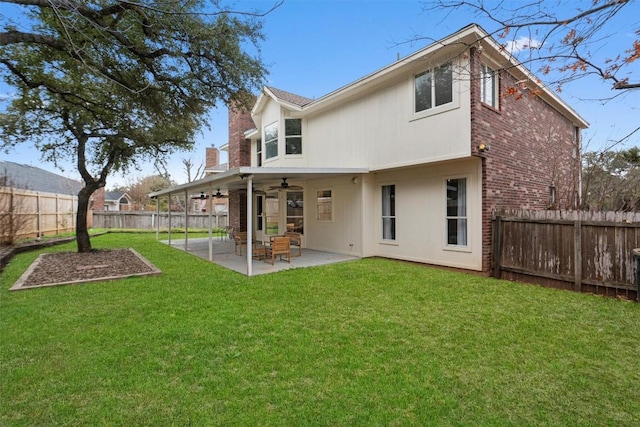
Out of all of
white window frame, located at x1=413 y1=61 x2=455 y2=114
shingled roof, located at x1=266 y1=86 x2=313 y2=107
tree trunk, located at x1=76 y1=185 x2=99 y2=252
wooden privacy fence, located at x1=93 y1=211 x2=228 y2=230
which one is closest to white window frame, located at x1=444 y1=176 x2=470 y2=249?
white window frame, located at x1=413 y1=61 x2=455 y2=114

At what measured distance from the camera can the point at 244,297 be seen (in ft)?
20.3

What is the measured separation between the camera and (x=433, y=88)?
28.1 feet

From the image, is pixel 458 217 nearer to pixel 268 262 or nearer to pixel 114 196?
pixel 268 262

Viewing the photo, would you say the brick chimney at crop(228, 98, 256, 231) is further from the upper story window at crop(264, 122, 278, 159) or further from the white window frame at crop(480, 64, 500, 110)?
the white window frame at crop(480, 64, 500, 110)

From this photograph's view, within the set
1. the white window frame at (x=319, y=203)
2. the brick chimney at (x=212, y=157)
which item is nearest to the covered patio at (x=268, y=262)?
the white window frame at (x=319, y=203)

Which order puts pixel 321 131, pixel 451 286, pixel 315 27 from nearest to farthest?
pixel 451 286 → pixel 315 27 → pixel 321 131

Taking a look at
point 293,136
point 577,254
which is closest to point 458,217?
point 577,254

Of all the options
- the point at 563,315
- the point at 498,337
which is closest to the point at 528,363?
the point at 498,337

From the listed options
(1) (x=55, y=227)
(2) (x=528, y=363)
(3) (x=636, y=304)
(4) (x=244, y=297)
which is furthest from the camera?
(1) (x=55, y=227)

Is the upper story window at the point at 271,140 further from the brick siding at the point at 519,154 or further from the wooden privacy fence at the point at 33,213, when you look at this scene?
the wooden privacy fence at the point at 33,213

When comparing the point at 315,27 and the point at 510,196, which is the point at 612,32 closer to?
the point at 510,196

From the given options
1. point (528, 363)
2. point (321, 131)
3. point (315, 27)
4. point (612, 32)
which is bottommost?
point (528, 363)

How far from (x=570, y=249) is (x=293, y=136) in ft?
33.6

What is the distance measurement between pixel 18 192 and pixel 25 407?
47.9 ft
